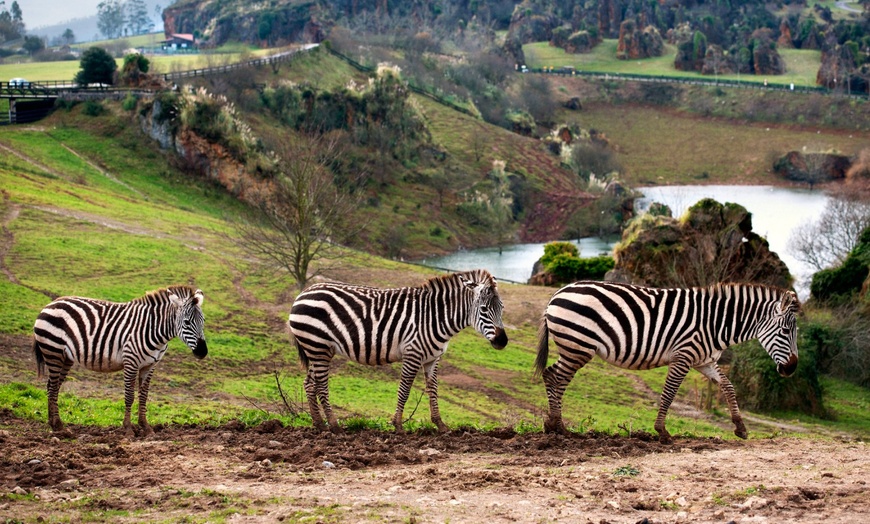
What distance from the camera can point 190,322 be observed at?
16734mm

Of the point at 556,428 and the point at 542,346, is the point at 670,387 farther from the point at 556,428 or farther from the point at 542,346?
Answer: the point at 542,346

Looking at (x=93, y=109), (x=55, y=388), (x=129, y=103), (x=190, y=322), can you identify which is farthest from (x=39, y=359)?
(x=93, y=109)

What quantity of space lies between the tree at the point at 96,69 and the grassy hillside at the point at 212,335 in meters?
20.6

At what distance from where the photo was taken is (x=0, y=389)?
1955 cm

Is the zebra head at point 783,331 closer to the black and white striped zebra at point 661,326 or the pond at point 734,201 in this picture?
the black and white striped zebra at point 661,326

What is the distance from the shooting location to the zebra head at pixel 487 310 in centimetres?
1681

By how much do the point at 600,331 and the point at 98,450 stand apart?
8.30m

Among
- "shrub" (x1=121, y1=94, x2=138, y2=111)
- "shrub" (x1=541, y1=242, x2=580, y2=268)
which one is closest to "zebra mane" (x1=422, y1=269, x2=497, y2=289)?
"shrub" (x1=541, y1=242, x2=580, y2=268)

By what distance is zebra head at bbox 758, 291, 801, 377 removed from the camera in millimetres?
17000

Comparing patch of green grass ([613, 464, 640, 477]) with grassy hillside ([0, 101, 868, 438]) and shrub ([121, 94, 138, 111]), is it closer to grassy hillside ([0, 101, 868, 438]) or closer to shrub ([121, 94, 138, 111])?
grassy hillside ([0, 101, 868, 438])

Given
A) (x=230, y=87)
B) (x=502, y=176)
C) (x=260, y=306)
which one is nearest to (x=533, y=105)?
(x=502, y=176)

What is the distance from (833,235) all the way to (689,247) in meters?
21.8

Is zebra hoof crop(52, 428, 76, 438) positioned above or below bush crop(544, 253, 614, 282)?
above

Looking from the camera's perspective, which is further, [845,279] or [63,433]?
[845,279]
